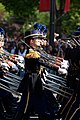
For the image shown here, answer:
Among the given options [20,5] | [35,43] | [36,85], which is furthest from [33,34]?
[20,5]

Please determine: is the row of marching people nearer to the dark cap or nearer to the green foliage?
the dark cap

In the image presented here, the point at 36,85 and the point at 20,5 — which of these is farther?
the point at 20,5

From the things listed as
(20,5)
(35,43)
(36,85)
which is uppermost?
(35,43)

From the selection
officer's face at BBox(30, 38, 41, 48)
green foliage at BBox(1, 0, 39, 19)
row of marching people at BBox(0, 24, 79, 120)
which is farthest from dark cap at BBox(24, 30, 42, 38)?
green foliage at BBox(1, 0, 39, 19)

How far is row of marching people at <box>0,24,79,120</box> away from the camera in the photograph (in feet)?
26.0

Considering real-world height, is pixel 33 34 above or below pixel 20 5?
above

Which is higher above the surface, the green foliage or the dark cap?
the dark cap

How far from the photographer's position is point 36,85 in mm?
7969

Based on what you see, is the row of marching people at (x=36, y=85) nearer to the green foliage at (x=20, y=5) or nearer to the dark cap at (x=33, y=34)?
the dark cap at (x=33, y=34)

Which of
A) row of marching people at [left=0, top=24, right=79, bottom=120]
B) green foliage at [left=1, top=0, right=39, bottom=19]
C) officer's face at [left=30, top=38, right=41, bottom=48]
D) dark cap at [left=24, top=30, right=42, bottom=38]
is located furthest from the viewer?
green foliage at [left=1, top=0, right=39, bottom=19]

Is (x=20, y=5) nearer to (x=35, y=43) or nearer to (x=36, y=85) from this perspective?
(x=35, y=43)

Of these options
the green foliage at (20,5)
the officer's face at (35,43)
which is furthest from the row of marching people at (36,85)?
the green foliage at (20,5)

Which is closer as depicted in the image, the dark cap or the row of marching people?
the row of marching people

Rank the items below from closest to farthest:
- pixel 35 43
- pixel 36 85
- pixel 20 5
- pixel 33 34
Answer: pixel 36 85, pixel 35 43, pixel 33 34, pixel 20 5
